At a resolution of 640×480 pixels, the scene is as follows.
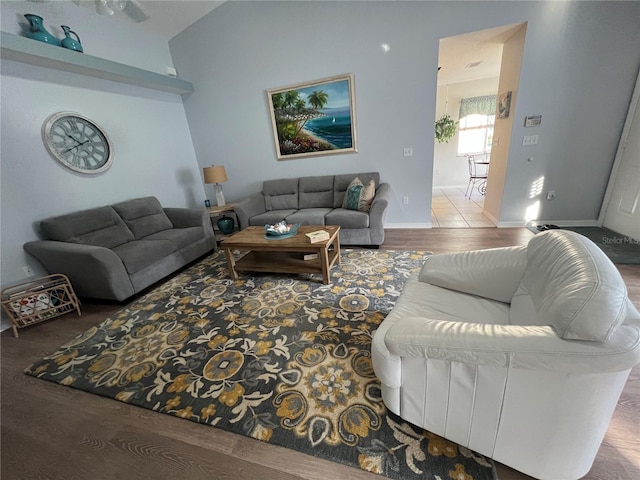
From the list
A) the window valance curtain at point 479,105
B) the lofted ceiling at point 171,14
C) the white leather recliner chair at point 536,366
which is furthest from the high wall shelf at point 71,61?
the window valance curtain at point 479,105

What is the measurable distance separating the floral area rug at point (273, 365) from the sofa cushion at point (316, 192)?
1.33 metres

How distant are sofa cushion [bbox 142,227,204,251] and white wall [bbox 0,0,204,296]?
83 centimetres

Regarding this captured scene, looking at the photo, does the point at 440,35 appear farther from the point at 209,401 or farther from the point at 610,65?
the point at 209,401

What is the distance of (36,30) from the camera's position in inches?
95.8

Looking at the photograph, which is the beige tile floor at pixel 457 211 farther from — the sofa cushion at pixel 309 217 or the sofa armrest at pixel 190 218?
the sofa armrest at pixel 190 218

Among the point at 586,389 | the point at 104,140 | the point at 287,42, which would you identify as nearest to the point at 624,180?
the point at 586,389

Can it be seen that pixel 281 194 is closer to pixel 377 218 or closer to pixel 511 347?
pixel 377 218

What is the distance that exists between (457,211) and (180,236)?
4381mm

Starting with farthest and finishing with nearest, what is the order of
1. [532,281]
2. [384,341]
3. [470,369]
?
[532,281] < [384,341] < [470,369]

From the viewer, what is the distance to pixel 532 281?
1.16m

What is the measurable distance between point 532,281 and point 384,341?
750mm

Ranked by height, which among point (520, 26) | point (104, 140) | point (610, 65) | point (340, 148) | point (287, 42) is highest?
point (287, 42)

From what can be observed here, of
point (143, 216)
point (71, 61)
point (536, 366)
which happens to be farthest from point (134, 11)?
point (536, 366)

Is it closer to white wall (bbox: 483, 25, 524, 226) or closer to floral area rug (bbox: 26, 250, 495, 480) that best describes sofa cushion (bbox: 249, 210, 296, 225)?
floral area rug (bbox: 26, 250, 495, 480)
